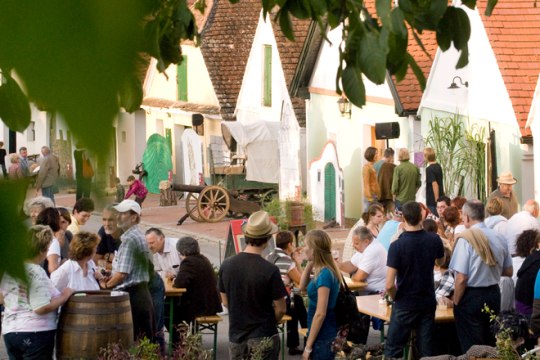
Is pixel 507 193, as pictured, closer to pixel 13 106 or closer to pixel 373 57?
pixel 373 57

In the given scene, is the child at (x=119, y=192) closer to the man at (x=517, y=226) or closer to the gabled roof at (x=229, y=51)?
the man at (x=517, y=226)

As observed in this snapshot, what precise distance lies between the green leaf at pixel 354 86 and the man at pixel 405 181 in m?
13.4

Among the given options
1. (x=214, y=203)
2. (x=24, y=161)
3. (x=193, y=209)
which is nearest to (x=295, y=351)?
(x=24, y=161)

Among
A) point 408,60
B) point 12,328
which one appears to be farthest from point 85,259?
point 408,60

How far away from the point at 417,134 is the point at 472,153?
351 centimetres

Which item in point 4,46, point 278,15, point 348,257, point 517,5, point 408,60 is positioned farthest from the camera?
point 517,5

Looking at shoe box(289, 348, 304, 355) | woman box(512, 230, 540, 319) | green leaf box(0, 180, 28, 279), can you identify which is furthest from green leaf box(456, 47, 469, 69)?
shoe box(289, 348, 304, 355)

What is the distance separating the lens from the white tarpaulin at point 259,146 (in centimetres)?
2694

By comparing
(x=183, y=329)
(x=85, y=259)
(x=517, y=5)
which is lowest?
(x=183, y=329)

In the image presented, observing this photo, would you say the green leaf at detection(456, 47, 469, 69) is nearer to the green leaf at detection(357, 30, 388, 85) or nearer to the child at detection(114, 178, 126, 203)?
the green leaf at detection(357, 30, 388, 85)

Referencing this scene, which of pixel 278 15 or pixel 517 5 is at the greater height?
pixel 517 5

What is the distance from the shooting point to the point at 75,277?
23.7 ft

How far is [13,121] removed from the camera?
70 centimetres

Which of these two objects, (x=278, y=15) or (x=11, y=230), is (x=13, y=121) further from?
(x=278, y=15)
